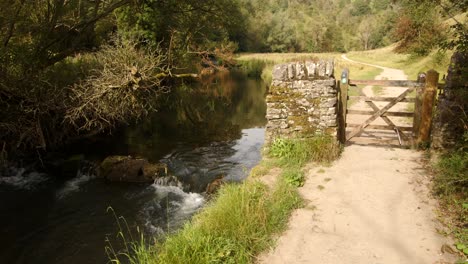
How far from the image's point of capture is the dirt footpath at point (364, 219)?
4.74 meters

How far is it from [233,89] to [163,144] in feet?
63.0

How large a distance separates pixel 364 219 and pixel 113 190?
830 centimetres

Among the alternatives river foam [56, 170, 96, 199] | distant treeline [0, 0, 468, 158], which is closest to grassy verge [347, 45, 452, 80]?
distant treeline [0, 0, 468, 158]

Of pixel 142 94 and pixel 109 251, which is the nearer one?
pixel 109 251

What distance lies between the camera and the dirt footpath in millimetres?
4742

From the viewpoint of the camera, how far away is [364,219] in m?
5.59

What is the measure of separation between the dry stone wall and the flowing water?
1.69 meters

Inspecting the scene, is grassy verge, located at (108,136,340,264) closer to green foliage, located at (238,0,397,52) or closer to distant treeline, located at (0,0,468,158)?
distant treeline, located at (0,0,468,158)

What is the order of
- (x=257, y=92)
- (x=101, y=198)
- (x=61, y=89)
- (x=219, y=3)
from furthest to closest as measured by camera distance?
1. (x=257, y=92)
2. (x=219, y=3)
3. (x=61, y=89)
4. (x=101, y=198)

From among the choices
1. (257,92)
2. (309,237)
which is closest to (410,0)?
(309,237)

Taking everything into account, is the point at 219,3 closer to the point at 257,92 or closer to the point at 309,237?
the point at 257,92

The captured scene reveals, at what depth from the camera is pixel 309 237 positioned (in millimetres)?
5191

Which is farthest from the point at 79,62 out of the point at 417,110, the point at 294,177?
the point at 417,110

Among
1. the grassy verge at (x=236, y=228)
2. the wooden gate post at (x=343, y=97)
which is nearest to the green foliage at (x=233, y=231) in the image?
the grassy verge at (x=236, y=228)
